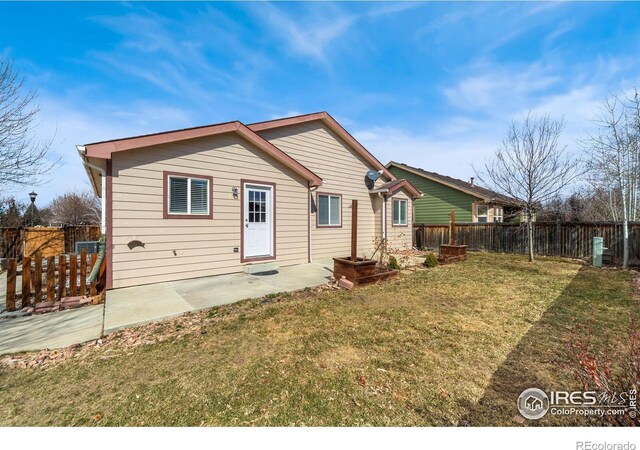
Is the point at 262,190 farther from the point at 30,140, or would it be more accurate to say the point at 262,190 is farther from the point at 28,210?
the point at 28,210

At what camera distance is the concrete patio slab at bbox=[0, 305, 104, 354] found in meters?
3.52

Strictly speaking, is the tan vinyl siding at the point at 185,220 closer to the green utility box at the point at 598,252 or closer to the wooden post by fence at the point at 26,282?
the wooden post by fence at the point at 26,282

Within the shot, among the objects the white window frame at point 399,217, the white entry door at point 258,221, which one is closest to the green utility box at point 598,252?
the white window frame at point 399,217

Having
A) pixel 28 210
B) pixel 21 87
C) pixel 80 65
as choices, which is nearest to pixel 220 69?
pixel 80 65

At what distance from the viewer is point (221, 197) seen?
23.3 feet

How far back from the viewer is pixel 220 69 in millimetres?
8750

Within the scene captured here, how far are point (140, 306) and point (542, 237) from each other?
15106 mm

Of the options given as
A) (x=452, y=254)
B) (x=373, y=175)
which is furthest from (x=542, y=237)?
(x=373, y=175)

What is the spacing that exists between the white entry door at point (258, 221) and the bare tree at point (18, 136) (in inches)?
265

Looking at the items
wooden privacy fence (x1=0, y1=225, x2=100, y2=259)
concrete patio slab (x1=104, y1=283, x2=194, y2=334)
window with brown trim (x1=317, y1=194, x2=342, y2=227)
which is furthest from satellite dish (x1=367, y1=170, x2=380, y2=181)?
wooden privacy fence (x1=0, y1=225, x2=100, y2=259)

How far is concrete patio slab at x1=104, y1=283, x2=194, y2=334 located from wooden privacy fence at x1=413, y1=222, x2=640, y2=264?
13.6 meters

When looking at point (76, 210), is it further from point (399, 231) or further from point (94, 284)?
point (399, 231)

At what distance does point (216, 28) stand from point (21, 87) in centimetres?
601

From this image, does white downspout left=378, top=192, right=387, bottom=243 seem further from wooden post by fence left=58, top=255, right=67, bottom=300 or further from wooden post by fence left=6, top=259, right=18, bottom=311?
wooden post by fence left=6, top=259, right=18, bottom=311
